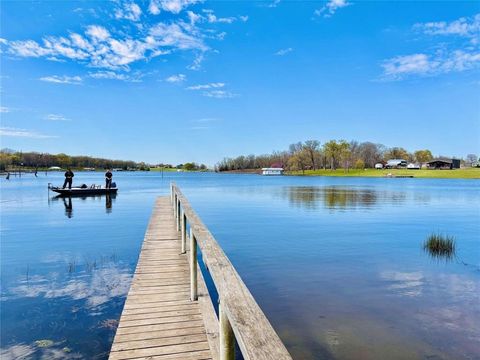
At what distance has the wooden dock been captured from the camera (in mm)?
2105

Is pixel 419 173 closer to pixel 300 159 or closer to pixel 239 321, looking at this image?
pixel 300 159

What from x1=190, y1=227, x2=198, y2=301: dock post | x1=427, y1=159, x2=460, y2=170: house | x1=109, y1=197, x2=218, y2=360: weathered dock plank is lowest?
x1=109, y1=197, x2=218, y2=360: weathered dock plank

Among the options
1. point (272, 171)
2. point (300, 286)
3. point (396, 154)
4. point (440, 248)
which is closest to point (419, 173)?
point (396, 154)

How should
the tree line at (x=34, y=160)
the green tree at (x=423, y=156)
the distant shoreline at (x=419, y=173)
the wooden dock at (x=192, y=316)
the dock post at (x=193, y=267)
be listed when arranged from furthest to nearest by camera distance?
the green tree at (x=423, y=156), the tree line at (x=34, y=160), the distant shoreline at (x=419, y=173), the dock post at (x=193, y=267), the wooden dock at (x=192, y=316)

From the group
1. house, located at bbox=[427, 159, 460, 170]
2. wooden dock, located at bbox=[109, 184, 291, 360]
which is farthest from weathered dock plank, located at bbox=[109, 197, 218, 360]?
house, located at bbox=[427, 159, 460, 170]

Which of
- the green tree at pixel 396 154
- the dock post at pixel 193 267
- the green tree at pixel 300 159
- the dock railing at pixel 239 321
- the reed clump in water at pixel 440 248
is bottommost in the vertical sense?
the reed clump in water at pixel 440 248

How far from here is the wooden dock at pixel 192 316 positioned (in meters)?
2.11

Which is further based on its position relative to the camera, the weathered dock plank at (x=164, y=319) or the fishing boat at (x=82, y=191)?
the fishing boat at (x=82, y=191)

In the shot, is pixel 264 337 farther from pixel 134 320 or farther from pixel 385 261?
pixel 385 261

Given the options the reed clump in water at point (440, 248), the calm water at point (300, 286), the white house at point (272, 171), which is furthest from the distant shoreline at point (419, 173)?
the reed clump in water at point (440, 248)

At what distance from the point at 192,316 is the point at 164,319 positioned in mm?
444

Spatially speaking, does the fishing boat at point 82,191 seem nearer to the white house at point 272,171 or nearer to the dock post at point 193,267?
the dock post at point 193,267

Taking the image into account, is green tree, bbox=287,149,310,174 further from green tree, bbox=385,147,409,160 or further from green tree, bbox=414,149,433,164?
green tree, bbox=414,149,433,164

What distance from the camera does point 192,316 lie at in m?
5.27
